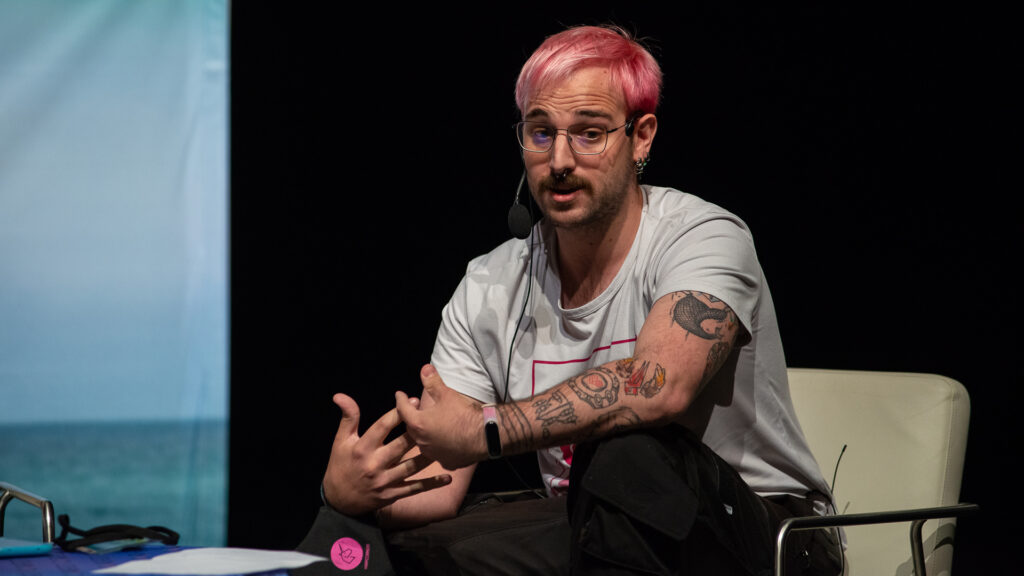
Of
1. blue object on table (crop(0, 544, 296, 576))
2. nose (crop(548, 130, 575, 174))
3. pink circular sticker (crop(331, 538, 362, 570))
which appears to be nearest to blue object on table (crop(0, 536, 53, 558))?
blue object on table (crop(0, 544, 296, 576))

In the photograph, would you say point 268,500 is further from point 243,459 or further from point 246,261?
point 246,261

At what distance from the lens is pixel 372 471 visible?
4.55 ft

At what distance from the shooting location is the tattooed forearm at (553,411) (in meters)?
1.24

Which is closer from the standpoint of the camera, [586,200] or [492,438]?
[492,438]

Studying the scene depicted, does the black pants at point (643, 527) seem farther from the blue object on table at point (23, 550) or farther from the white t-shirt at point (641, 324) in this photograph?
the blue object on table at point (23, 550)

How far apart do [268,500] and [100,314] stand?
779 mm

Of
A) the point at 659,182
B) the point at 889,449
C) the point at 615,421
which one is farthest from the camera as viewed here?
the point at 659,182

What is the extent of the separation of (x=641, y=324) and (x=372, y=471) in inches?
20.8

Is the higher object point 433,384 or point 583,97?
point 583,97

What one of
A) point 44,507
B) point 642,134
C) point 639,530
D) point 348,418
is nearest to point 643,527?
point 639,530

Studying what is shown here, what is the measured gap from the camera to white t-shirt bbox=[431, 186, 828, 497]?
1.49 metres

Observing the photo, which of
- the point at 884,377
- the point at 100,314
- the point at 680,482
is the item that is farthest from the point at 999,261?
the point at 100,314

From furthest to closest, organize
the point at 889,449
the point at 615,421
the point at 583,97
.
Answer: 1. the point at 583,97
2. the point at 889,449
3. the point at 615,421

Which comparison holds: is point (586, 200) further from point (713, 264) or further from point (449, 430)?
point (449, 430)
